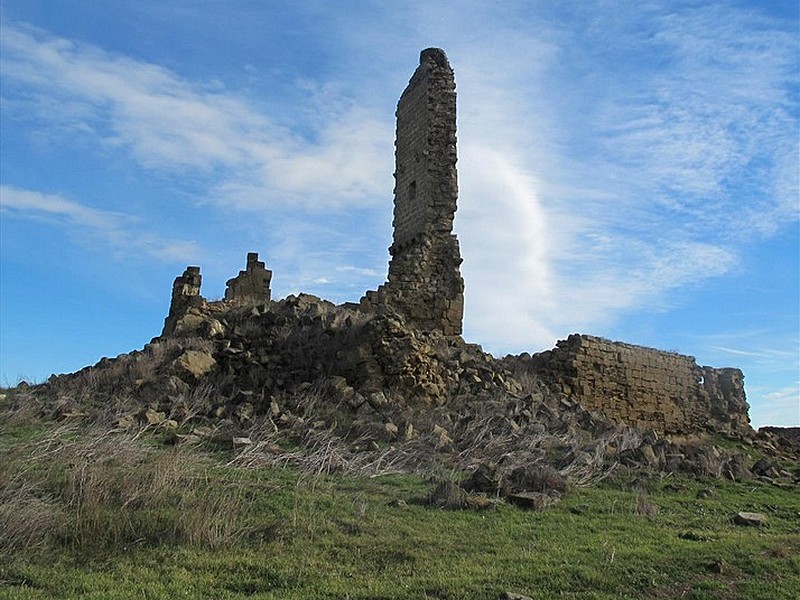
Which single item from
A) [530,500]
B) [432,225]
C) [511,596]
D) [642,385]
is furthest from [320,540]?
[642,385]

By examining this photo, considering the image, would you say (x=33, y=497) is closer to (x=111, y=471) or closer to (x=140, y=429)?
(x=111, y=471)

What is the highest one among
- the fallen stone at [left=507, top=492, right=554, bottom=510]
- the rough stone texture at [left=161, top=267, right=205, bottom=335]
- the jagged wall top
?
the jagged wall top

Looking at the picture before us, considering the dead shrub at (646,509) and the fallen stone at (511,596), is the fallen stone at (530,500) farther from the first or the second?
the fallen stone at (511,596)

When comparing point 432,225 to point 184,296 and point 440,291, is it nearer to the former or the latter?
point 440,291

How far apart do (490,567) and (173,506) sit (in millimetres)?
3137

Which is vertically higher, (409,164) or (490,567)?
(409,164)

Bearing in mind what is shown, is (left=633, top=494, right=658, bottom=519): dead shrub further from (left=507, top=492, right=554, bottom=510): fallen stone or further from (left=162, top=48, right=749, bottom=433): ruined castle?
(left=162, top=48, right=749, bottom=433): ruined castle

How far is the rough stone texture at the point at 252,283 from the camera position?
1819 cm

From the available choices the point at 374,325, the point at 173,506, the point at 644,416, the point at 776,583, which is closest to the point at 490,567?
the point at 776,583

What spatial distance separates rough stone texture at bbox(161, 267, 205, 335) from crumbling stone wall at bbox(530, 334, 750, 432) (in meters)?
8.11

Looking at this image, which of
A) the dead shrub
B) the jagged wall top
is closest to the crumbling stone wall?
the jagged wall top

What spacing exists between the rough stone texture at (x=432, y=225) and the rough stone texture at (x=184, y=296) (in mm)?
3842

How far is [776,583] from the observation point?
6.20m

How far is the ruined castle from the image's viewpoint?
17000 mm
